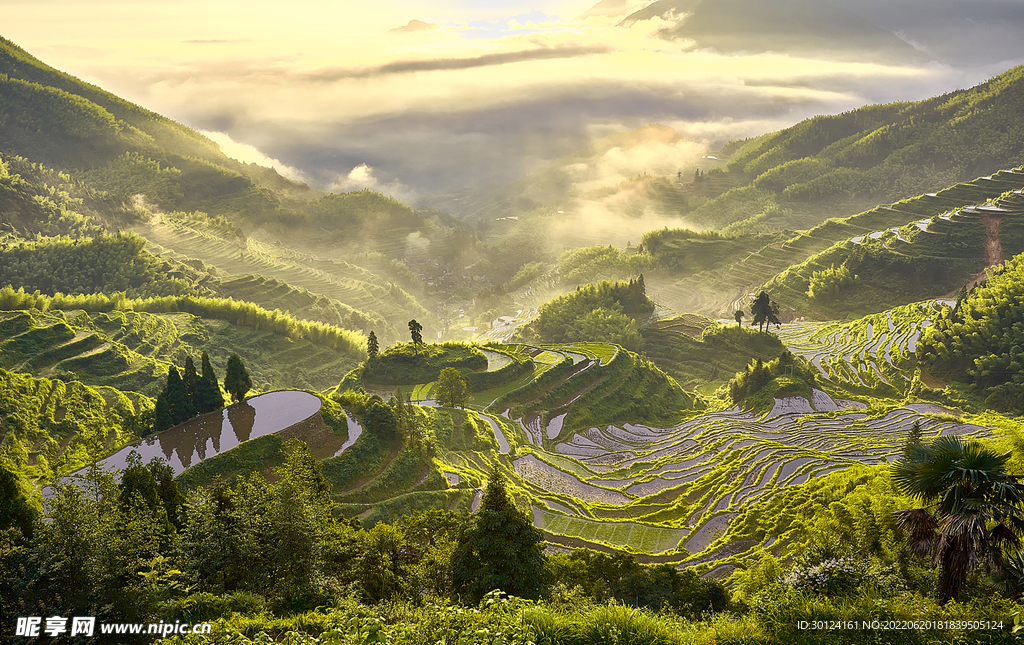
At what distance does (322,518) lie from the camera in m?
22.9

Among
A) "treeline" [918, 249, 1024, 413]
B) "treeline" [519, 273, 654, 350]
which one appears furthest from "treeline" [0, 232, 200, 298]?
"treeline" [918, 249, 1024, 413]

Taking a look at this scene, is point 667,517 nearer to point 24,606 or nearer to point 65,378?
point 24,606

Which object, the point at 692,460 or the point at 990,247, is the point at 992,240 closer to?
the point at 990,247

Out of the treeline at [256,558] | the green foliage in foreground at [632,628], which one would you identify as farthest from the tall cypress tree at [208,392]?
the green foliage in foreground at [632,628]

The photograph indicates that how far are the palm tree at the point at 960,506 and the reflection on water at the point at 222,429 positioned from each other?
39233 millimetres

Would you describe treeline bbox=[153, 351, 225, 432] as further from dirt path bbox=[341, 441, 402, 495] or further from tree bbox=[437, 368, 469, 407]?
tree bbox=[437, 368, 469, 407]

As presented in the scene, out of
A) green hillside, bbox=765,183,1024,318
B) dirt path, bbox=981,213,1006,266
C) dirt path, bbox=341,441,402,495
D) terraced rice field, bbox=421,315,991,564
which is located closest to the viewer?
dirt path, bbox=341,441,402,495

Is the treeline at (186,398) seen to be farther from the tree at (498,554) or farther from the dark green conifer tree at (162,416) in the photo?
the tree at (498,554)

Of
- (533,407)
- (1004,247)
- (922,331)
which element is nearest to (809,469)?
(533,407)

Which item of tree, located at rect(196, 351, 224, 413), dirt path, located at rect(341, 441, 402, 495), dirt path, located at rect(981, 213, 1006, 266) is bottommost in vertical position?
dirt path, located at rect(341, 441, 402, 495)

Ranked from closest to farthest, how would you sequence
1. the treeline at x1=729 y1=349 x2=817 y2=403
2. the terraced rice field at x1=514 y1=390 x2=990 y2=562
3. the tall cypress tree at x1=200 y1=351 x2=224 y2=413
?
the tall cypress tree at x1=200 y1=351 x2=224 y2=413 → the terraced rice field at x1=514 y1=390 x2=990 y2=562 → the treeline at x1=729 y1=349 x2=817 y2=403

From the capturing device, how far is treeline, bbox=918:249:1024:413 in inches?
3189

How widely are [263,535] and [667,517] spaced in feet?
122

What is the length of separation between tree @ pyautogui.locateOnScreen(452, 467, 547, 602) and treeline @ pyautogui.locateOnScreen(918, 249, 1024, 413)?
298 feet
